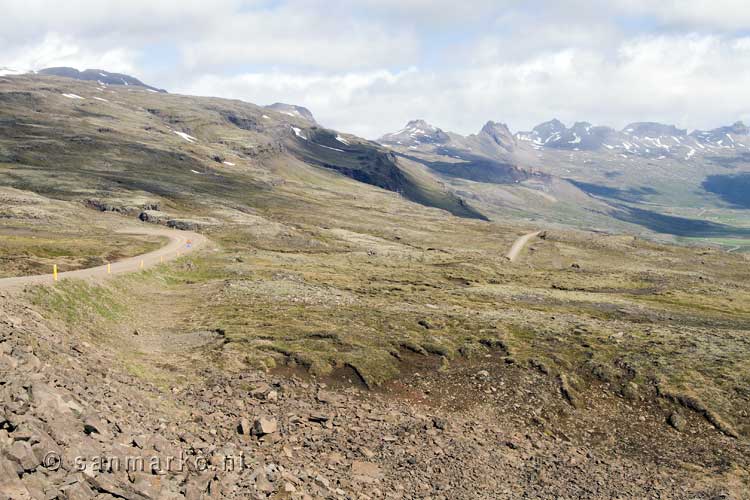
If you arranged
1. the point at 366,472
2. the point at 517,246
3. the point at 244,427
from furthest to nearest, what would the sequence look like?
the point at 517,246, the point at 244,427, the point at 366,472

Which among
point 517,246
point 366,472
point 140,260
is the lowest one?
point 366,472

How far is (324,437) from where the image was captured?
24359 millimetres

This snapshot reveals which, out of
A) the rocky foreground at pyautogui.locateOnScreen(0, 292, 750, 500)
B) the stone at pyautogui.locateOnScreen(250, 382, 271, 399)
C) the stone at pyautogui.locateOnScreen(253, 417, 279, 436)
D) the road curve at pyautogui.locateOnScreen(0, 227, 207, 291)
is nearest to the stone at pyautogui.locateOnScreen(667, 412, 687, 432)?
the rocky foreground at pyautogui.locateOnScreen(0, 292, 750, 500)

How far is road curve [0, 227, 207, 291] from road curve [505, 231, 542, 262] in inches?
3230

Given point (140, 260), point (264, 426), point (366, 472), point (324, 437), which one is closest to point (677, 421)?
point (366, 472)

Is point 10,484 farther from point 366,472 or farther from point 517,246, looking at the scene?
point 517,246

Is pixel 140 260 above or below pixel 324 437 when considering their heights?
below

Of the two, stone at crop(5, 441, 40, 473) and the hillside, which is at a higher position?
stone at crop(5, 441, 40, 473)

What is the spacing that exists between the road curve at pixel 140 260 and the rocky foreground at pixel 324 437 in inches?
388

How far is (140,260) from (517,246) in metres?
123

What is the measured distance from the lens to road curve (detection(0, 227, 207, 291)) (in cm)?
3693

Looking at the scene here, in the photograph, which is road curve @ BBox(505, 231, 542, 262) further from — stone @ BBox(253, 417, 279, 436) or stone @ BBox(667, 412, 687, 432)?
stone @ BBox(253, 417, 279, 436)

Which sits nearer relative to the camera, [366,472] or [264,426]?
[366,472]

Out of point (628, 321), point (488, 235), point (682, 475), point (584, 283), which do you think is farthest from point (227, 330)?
point (488, 235)
